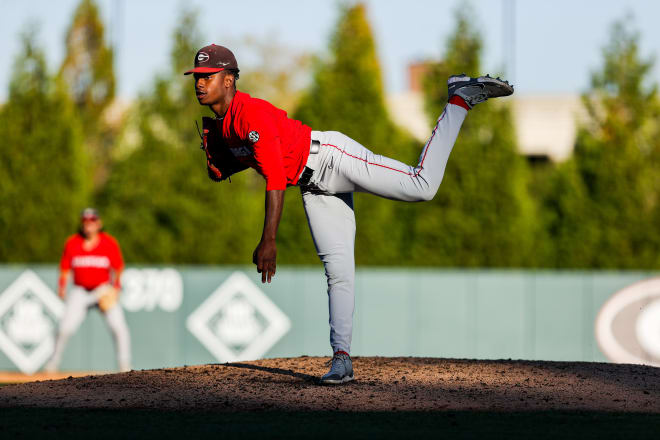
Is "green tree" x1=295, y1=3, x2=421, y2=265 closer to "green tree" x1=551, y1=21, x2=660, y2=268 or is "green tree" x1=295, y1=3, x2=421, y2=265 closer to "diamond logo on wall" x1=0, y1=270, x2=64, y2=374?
"green tree" x1=551, y1=21, x2=660, y2=268

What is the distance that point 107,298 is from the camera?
435 inches

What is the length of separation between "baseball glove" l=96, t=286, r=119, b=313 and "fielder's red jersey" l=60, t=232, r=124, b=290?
10 centimetres

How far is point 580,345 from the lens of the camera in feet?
41.3

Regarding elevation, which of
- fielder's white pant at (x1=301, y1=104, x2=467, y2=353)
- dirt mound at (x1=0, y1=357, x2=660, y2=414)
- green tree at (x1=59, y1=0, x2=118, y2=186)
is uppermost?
green tree at (x1=59, y1=0, x2=118, y2=186)

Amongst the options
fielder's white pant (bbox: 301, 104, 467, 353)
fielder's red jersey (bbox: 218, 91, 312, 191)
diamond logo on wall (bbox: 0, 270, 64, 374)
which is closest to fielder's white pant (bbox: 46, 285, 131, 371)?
diamond logo on wall (bbox: 0, 270, 64, 374)

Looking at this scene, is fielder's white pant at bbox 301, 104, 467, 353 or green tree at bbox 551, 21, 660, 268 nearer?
fielder's white pant at bbox 301, 104, 467, 353

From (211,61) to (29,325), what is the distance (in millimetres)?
9210

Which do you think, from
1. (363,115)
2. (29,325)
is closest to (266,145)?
(29,325)

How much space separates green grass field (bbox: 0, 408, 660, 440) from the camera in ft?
12.9

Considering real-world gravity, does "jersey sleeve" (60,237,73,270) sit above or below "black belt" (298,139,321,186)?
below

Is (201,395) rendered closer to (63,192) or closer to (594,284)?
(594,284)

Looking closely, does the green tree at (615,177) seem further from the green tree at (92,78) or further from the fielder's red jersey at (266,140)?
the green tree at (92,78)

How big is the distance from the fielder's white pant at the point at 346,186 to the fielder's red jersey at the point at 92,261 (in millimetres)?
6303

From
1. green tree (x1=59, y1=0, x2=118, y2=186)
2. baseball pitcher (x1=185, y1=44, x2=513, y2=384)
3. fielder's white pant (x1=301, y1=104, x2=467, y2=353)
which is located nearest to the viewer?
baseball pitcher (x1=185, y1=44, x2=513, y2=384)
